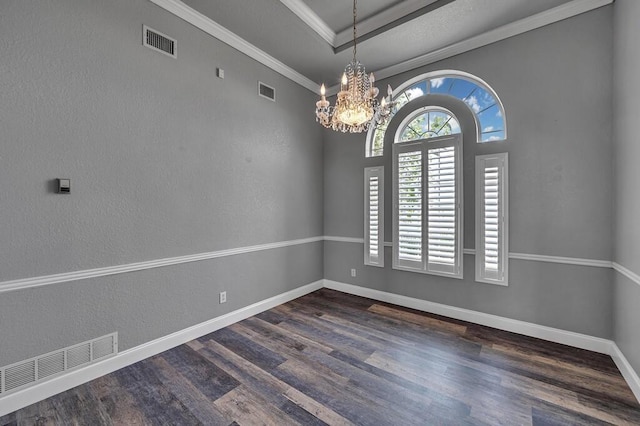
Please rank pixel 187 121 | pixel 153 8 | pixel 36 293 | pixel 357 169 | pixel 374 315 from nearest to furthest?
pixel 36 293
pixel 153 8
pixel 187 121
pixel 374 315
pixel 357 169

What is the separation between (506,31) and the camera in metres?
2.94

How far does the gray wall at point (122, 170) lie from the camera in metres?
1.88

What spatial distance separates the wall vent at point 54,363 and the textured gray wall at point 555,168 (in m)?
3.73

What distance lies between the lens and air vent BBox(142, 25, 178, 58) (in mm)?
2465

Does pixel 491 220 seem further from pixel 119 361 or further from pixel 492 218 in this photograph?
pixel 119 361

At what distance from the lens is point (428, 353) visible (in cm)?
255

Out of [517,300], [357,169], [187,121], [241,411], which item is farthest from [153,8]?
[517,300]

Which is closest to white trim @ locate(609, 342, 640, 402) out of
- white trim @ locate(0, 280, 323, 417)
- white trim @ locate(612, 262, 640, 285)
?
white trim @ locate(612, 262, 640, 285)

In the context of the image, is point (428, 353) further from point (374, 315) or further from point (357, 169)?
point (357, 169)

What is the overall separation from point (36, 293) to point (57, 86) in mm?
1564

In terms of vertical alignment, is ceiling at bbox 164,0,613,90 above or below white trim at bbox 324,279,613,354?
above

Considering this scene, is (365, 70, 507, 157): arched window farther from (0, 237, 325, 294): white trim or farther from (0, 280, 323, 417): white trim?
(0, 280, 323, 417): white trim

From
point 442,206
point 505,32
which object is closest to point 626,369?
point 442,206

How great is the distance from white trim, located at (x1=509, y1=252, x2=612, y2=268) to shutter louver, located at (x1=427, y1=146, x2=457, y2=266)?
0.67 meters
